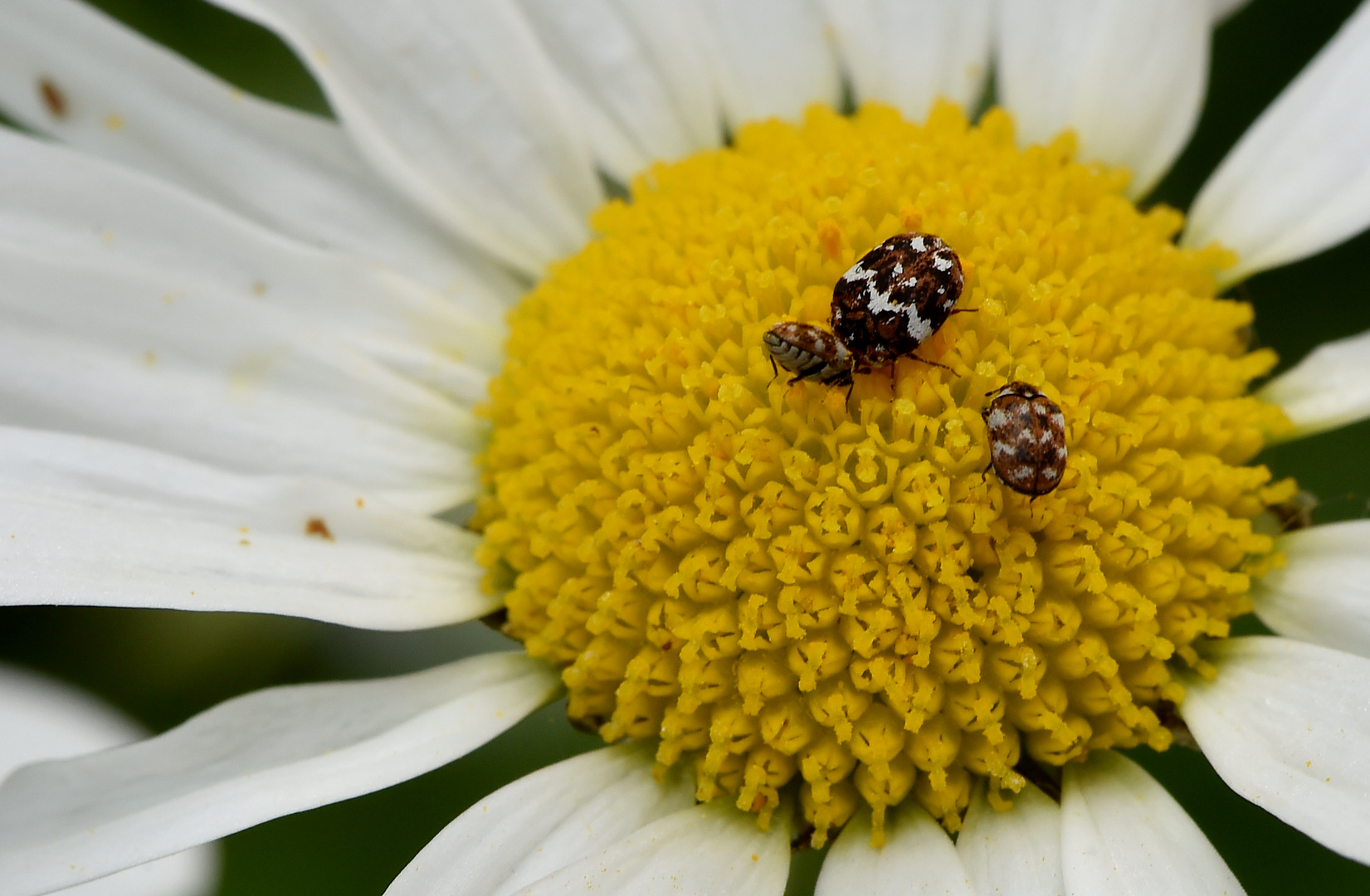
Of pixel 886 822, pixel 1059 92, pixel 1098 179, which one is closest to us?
pixel 886 822

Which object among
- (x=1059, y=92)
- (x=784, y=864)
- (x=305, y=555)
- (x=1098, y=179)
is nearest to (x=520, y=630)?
(x=305, y=555)

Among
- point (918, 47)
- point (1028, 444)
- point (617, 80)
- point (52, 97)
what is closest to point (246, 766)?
point (1028, 444)

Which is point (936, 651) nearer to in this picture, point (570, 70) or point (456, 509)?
point (456, 509)

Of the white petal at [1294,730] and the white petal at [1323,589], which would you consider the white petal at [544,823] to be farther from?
the white petal at [1323,589]

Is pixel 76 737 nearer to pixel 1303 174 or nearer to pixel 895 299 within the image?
pixel 895 299

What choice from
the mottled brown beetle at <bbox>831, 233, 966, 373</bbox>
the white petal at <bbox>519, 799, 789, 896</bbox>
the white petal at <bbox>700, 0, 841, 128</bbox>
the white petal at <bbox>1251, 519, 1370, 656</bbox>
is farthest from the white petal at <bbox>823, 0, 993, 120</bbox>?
the white petal at <bbox>519, 799, 789, 896</bbox>
